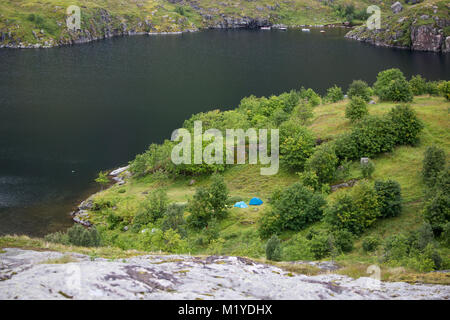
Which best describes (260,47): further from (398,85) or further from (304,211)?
(304,211)

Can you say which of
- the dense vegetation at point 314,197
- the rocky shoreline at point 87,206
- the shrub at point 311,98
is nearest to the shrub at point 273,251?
the dense vegetation at point 314,197

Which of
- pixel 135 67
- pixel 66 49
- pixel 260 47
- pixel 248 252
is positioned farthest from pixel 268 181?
pixel 66 49

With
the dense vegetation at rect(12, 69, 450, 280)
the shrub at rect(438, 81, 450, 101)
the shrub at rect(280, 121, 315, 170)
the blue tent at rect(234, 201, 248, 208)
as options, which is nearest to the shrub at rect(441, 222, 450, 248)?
the dense vegetation at rect(12, 69, 450, 280)

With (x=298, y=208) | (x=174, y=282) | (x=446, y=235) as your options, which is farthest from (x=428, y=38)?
(x=174, y=282)

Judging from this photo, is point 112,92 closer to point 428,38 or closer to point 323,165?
point 323,165

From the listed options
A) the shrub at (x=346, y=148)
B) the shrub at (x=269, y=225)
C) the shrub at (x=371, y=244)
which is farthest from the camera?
the shrub at (x=346, y=148)

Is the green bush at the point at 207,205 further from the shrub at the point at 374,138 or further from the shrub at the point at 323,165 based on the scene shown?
the shrub at the point at 374,138
